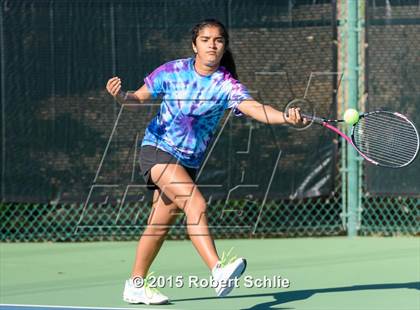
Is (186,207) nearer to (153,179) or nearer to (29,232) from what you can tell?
(153,179)

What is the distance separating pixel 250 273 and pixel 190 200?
5.53ft

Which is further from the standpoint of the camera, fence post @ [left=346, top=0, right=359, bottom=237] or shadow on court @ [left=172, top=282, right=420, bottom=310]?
fence post @ [left=346, top=0, right=359, bottom=237]

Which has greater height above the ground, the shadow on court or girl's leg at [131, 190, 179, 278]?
girl's leg at [131, 190, 179, 278]

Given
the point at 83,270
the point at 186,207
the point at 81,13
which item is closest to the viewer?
the point at 186,207

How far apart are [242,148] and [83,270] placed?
1828mm

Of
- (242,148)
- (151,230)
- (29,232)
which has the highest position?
(242,148)

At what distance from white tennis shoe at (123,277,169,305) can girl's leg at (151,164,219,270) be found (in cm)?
56

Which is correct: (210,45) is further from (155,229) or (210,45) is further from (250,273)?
(250,273)

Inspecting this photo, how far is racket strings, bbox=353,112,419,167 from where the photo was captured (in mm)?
Answer: 5966

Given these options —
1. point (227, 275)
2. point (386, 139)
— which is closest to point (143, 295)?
point (227, 275)

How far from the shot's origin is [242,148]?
27.7 ft

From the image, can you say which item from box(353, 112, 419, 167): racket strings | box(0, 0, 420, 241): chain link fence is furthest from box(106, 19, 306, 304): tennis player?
box(0, 0, 420, 241): chain link fence

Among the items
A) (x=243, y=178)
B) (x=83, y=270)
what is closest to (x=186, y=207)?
(x=83, y=270)

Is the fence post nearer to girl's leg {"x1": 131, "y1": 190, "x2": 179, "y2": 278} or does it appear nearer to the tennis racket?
the tennis racket
